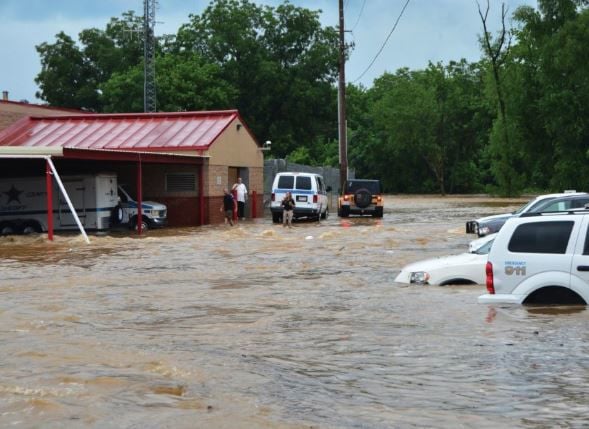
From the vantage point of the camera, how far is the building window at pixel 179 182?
36344 millimetres

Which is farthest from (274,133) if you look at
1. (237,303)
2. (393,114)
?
(237,303)

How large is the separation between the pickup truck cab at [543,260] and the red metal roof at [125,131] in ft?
87.6

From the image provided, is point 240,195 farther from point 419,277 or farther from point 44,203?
point 419,277

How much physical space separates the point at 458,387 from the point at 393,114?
79468 mm

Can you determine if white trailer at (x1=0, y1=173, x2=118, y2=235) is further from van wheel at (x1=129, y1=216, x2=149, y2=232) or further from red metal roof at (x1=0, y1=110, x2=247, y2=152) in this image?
red metal roof at (x1=0, y1=110, x2=247, y2=152)

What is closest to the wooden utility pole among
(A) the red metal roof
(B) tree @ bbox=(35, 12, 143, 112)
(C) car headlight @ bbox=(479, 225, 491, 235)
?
(A) the red metal roof

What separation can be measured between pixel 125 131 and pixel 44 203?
33.3 feet

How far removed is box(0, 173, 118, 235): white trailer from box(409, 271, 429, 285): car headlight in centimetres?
1826

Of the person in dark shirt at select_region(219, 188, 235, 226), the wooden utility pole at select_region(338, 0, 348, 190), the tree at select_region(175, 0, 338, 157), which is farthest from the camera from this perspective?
the tree at select_region(175, 0, 338, 157)

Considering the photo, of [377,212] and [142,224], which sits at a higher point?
[377,212]

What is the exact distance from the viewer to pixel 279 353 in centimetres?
941

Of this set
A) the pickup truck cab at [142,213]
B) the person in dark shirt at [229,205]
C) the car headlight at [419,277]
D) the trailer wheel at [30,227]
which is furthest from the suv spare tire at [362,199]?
the car headlight at [419,277]

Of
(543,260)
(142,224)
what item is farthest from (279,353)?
(142,224)

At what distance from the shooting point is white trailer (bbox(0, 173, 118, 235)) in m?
30.2
